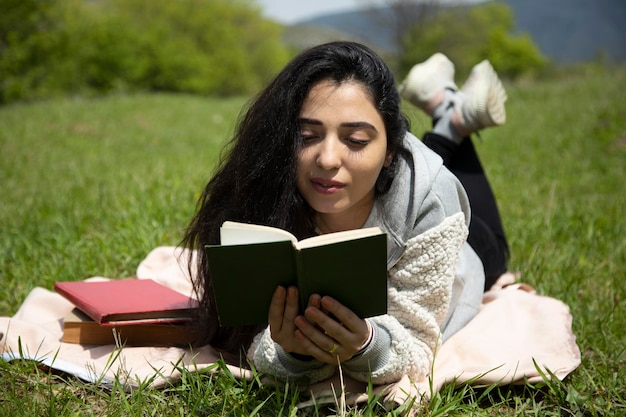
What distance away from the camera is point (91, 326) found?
2.71 meters

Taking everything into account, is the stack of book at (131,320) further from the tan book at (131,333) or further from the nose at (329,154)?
the nose at (329,154)

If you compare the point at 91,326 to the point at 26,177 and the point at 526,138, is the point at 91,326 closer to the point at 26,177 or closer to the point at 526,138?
the point at 26,177

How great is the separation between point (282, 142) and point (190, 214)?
235 cm

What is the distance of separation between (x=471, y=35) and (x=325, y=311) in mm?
49223

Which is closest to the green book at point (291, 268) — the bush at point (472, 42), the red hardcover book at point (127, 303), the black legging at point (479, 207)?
the red hardcover book at point (127, 303)

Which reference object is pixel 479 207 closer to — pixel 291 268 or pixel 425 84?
pixel 425 84

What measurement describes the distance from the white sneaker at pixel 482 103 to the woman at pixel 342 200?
1154 millimetres

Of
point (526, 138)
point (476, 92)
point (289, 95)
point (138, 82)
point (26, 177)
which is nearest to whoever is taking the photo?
point (289, 95)

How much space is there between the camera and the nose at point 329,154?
208 centimetres

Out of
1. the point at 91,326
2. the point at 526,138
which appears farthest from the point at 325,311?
the point at 526,138

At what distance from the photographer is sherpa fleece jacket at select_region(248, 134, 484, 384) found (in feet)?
7.39

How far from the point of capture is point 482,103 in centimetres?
353

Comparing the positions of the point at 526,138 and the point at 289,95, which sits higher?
the point at 289,95

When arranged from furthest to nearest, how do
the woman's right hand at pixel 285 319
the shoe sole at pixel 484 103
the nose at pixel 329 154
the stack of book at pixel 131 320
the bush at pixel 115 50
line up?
the bush at pixel 115 50 < the shoe sole at pixel 484 103 < the stack of book at pixel 131 320 < the nose at pixel 329 154 < the woman's right hand at pixel 285 319
